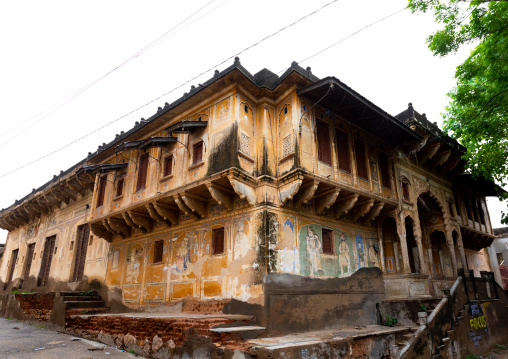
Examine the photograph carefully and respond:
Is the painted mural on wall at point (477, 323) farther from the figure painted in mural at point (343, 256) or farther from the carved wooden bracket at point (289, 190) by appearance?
the carved wooden bracket at point (289, 190)

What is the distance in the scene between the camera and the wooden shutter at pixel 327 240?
→ 11.1 meters

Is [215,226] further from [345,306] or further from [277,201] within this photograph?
[345,306]

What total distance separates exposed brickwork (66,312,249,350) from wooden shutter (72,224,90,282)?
629 cm

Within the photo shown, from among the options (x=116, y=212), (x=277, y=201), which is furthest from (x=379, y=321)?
(x=116, y=212)

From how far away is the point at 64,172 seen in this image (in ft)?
69.5

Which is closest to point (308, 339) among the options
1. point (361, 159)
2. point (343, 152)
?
point (343, 152)

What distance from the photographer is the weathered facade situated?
32.9 ft

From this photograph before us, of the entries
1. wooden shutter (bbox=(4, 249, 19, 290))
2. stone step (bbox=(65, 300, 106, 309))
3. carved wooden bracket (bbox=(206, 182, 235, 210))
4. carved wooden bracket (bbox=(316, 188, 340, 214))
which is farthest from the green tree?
wooden shutter (bbox=(4, 249, 19, 290))

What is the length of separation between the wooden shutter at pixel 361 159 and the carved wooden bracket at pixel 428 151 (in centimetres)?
398

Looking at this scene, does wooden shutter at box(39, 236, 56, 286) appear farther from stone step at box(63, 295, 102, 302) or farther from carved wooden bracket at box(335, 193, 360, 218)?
carved wooden bracket at box(335, 193, 360, 218)

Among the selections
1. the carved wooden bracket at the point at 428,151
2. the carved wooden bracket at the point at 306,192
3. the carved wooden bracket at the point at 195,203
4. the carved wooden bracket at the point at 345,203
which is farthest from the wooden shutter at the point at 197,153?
the carved wooden bracket at the point at 428,151

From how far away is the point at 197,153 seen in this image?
11.4 metres

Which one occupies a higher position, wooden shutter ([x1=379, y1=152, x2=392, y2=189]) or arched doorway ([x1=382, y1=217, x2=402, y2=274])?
wooden shutter ([x1=379, y1=152, x2=392, y2=189])

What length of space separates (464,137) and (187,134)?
9.60 metres
